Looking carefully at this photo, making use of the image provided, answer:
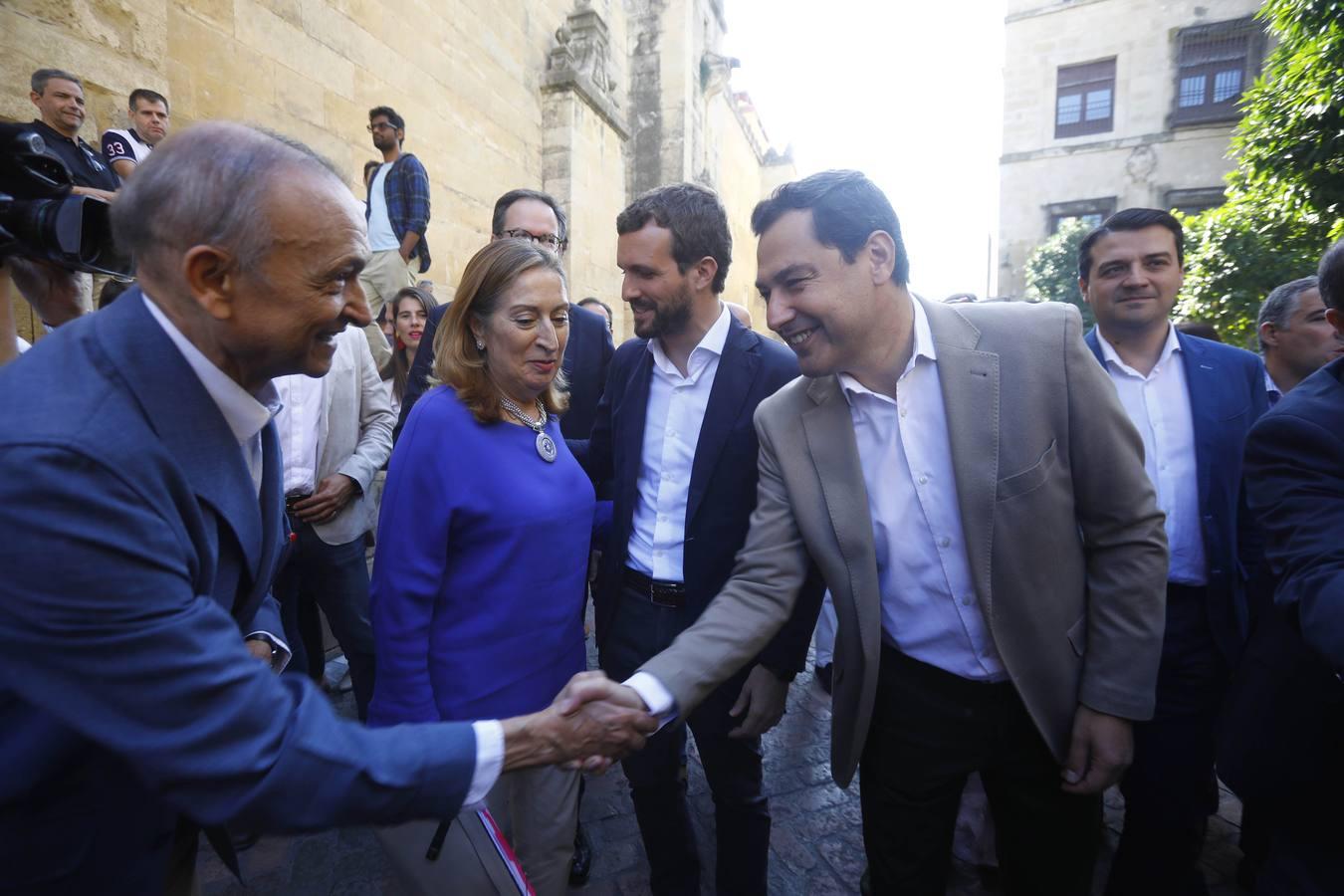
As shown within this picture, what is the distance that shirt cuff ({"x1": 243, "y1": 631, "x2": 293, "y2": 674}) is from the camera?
1546mm

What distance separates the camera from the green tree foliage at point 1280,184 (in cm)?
682

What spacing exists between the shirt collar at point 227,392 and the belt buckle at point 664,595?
132 cm

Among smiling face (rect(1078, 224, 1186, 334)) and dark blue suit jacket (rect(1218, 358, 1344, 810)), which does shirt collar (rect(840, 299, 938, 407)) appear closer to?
dark blue suit jacket (rect(1218, 358, 1344, 810))

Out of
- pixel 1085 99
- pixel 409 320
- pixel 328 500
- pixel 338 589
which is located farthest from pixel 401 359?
pixel 1085 99

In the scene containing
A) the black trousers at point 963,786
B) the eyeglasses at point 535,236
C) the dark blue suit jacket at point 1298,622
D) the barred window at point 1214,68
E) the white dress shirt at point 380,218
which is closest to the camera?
the dark blue suit jacket at point 1298,622

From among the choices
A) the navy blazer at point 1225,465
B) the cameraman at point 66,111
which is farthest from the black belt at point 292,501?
the navy blazer at point 1225,465

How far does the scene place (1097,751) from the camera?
171 cm

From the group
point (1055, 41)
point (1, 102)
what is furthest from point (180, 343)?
point (1055, 41)

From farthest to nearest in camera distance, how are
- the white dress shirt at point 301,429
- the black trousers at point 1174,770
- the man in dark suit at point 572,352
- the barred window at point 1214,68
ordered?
the barred window at point 1214,68
the man in dark suit at point 572,352
the white dress shirt at point 301,429
the black trousers at point 1174,770

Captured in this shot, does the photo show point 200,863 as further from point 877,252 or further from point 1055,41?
point 1055,41

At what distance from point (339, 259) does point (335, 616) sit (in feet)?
7.84

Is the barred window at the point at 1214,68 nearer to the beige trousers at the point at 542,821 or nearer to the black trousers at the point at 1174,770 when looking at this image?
the black trousers at the point at 1174,770

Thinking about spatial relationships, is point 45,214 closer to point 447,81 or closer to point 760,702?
point 760,702

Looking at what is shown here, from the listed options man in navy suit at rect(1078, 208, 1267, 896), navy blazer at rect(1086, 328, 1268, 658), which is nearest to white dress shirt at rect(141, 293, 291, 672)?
man in navy suit at rect(1078, 208, 1267, 896)
